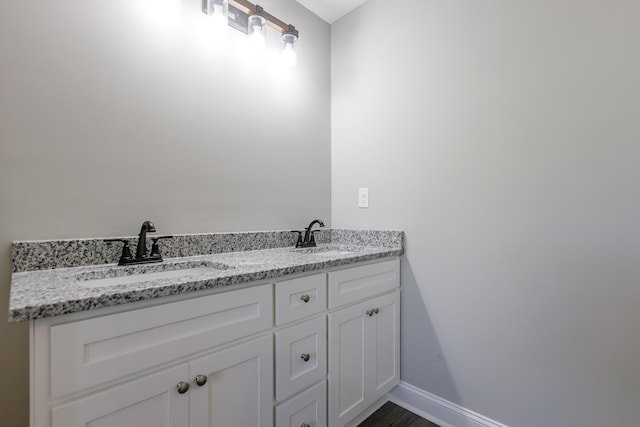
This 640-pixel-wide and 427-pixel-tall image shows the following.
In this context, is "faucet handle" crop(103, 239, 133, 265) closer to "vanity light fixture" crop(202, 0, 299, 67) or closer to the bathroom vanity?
the bathroom vanity

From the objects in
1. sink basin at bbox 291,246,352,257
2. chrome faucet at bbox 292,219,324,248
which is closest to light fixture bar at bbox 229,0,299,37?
chrome faucet at bbox 292,219,324,248

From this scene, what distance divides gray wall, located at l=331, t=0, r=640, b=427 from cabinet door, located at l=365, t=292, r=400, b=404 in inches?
3.4

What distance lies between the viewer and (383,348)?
1.56m

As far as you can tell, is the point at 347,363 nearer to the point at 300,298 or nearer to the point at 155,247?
the point at 300,298

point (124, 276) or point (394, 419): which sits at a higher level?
point (124, 276)

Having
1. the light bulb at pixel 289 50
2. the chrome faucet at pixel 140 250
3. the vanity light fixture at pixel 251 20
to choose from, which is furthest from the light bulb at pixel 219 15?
the chrome faucet at pixel 140 250

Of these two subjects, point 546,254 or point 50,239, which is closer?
point 50,239

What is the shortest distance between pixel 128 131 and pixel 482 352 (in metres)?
1.84

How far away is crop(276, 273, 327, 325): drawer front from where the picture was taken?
3.51 feet

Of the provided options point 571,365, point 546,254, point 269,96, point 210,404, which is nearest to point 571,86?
point 546,254

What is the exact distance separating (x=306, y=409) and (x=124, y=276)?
84 centimetres

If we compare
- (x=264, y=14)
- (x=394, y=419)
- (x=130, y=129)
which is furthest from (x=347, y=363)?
(x=264, y=14)

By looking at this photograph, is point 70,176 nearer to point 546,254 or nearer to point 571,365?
point 546,254

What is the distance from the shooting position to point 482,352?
1413 millimetres
